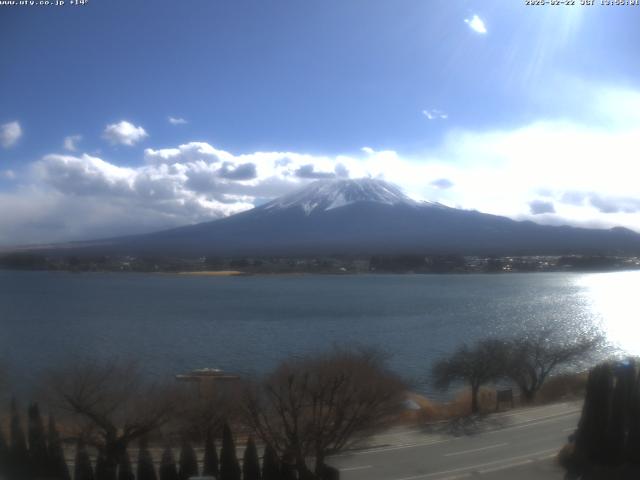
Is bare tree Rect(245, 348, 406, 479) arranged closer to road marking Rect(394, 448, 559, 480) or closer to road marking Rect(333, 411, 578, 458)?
road marking Rect(333, 411, 578, 458)

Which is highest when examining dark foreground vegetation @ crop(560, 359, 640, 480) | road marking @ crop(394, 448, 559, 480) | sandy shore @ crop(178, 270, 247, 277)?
sandy shore @ crop(178, 270, 247, 277)

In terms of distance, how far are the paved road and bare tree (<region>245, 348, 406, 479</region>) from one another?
0.20 metres

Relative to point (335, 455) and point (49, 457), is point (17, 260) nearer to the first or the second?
point (49, 457)

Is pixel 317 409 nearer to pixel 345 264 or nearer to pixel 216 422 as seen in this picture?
pixel 216 422

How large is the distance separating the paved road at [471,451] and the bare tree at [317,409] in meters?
0.20

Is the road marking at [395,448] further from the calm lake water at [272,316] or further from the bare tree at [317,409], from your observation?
the calm lake water at [272,316]

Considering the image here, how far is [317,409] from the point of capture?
4590mm

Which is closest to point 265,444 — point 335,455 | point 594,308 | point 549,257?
point 335,455

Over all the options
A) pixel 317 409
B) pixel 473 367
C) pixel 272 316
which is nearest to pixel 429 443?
pixel 317 409

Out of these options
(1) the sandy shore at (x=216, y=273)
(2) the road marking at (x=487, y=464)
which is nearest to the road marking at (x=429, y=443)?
(2) the road marking at (x=487, y=464)

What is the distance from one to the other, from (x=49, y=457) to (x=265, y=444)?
1489 mm

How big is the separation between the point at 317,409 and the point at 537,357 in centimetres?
383

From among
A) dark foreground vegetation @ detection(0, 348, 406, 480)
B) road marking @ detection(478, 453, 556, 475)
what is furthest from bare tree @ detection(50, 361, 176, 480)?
road marking @ detection(478, 453, 556, 475)

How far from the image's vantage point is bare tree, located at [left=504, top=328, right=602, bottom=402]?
7004mm
